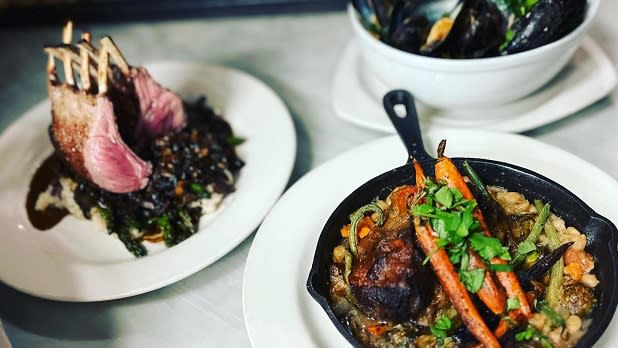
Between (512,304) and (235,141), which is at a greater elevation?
(512,304)

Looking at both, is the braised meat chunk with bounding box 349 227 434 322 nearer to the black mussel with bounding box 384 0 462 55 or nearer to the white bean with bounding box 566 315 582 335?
the white bean with bounding box 566 315 582 335

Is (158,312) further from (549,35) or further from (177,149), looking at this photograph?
(549,35)

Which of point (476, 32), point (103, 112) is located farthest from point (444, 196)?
point (103, 112)

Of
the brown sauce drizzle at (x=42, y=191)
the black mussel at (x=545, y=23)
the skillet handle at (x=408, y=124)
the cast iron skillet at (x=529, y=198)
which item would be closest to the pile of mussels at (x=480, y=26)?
the black mussel at (x=545, y=23)

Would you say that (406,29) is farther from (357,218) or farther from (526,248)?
(526,248)

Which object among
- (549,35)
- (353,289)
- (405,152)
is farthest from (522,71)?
(353,289)
